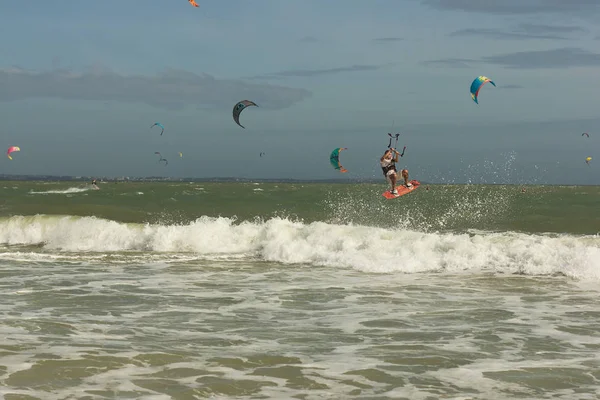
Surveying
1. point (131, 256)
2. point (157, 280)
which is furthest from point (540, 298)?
point (131, 256)

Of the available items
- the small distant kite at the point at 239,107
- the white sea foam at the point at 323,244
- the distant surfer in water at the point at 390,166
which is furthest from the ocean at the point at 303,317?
the small distant kite at the point at 239,107

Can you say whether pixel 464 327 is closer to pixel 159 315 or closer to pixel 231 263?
pixel 159 315

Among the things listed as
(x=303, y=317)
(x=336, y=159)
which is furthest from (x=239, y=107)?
(x=303, y=317)

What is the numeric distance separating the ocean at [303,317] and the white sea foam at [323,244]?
0.27ft

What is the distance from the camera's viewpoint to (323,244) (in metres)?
24.2

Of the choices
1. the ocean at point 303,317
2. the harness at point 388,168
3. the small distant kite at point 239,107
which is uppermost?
the small distant kite at point 239,107

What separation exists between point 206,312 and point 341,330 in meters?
2.77

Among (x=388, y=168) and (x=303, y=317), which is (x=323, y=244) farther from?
(x=303, y=317)

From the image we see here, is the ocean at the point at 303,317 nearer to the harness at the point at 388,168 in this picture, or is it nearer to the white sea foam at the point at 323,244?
the white sea foam at the point at 323,244

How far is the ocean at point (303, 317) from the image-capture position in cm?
859

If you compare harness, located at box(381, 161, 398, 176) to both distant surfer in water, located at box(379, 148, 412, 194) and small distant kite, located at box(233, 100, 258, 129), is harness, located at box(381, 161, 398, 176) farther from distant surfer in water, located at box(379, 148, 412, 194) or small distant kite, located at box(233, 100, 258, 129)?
small distant kite, located at box(233, 100, 258, 129)

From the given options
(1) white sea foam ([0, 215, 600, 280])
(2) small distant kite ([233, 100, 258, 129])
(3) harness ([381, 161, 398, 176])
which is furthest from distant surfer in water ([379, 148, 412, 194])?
(2) small distant kite ([233, 100, 258, 129])

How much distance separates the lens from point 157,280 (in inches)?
676

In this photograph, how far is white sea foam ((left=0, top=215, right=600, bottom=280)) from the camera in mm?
20172
